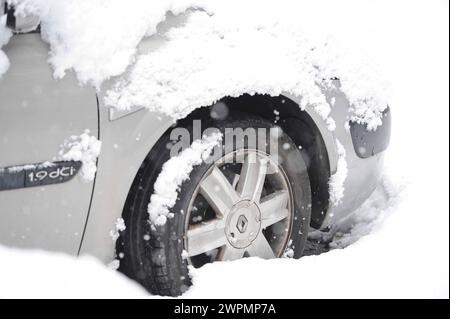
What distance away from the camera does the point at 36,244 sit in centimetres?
180

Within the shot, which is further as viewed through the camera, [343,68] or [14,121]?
[343,68]

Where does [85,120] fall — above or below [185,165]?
above

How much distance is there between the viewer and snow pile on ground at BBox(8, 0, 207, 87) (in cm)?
172

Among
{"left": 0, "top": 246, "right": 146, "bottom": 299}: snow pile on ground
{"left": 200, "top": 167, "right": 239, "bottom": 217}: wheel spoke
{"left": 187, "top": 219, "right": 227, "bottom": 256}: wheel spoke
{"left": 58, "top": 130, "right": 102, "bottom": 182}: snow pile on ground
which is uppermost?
{"left": 58, "top": 130, "right": 102, "bottom": 182}: snow pile on ground

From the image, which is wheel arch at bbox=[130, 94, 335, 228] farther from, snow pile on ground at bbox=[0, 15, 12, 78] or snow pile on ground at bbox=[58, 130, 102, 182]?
snow pile on ground at bbox=[0, 15, 12, 78]

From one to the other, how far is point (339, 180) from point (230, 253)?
0.69 meters

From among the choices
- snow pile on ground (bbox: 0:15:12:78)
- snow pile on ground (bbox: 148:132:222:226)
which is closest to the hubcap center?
snow pile on ground (bbox: 148:132:222:226)

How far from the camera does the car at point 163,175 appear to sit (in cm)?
171

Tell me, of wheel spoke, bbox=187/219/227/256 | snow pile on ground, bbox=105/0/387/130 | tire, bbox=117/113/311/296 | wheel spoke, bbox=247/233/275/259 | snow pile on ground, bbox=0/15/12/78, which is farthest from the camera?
wheel spoke, bbox=247/233/275/259

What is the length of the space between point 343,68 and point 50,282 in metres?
1.60

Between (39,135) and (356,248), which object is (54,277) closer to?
(39,135)

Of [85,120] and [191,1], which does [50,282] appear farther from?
[191,1]

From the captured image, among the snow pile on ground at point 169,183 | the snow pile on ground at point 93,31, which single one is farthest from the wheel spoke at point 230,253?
the snow pile on ground at point 93,31
